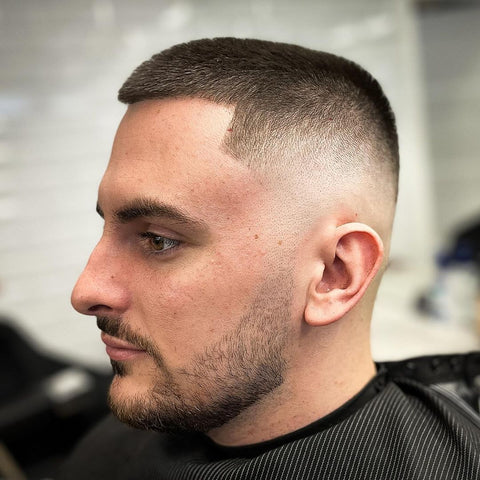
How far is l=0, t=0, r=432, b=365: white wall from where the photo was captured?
312 centimetres

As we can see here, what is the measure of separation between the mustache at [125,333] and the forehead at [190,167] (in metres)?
0.20

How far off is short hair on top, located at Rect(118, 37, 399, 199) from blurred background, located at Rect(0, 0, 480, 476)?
168cm

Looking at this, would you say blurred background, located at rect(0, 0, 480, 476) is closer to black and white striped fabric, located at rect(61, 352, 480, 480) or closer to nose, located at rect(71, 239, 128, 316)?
black and white striped fabric, located at rect(61, 352, 480, 480)

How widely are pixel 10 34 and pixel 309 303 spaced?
112 inches

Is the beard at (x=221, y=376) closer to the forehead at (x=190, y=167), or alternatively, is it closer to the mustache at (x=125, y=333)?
the mustache at (x=125, y=333)

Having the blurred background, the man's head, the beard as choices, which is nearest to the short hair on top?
the man's head

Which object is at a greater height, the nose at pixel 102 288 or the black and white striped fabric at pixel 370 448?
the nose at pixel 102 288

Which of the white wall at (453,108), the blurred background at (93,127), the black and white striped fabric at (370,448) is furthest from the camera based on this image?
the white wall at (453,108)

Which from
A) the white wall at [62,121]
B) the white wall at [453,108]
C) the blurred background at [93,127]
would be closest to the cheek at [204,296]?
the blurred background at [93,127]

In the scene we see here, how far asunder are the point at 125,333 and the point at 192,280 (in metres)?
0.16

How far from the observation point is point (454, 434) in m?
0.91

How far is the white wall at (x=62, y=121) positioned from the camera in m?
3.12

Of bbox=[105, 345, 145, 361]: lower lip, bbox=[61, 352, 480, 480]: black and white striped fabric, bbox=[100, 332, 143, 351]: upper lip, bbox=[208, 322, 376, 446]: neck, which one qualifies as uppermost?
bbox=[100, 332, 143, 351]: upper lip

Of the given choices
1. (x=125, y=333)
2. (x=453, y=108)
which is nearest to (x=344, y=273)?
(x=125, y=333)
